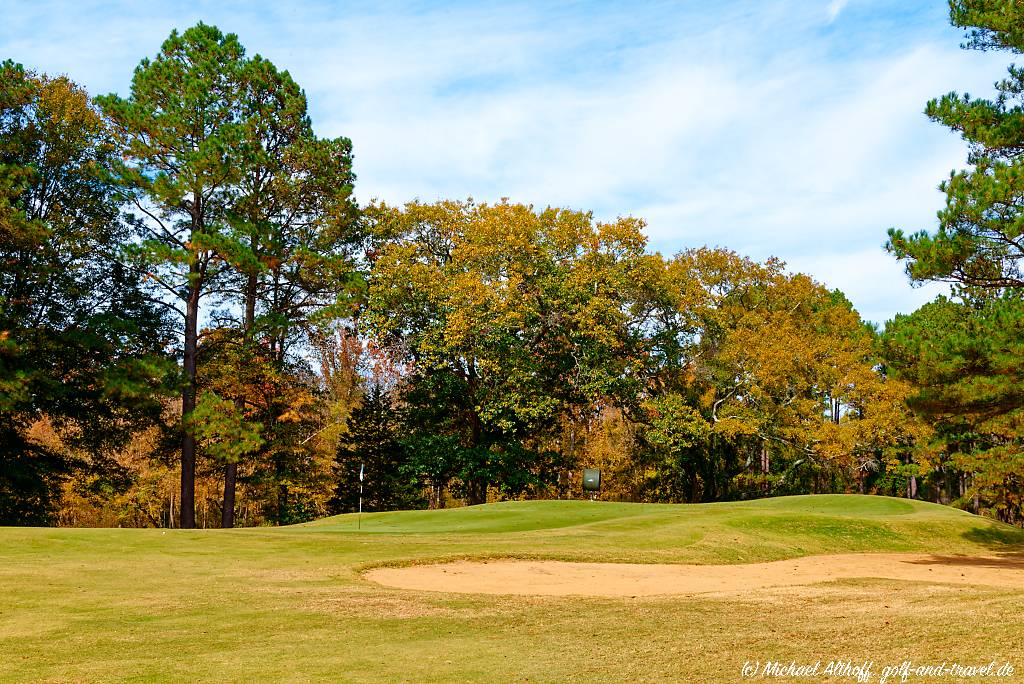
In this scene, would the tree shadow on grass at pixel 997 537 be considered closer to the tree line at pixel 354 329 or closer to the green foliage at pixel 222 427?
the tree line at pixel 354 329

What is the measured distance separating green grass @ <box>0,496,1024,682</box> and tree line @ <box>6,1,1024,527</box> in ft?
25.9

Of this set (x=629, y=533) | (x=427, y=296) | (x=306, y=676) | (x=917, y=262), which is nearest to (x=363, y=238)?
(x=427, y=296)

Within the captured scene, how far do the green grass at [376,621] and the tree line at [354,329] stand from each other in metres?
7.89

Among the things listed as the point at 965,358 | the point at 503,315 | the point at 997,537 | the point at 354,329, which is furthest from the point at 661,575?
the point at 354,329

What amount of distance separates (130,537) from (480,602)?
1041cm

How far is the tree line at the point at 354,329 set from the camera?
27.7m

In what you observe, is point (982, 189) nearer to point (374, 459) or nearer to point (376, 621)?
point (376, 621)

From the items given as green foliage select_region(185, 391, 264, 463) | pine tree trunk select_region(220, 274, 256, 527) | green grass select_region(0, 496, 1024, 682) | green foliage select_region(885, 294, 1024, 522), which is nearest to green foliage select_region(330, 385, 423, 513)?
pine tree trunk select_region(220, 274, 256, 527)

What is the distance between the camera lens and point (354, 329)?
39.4 m

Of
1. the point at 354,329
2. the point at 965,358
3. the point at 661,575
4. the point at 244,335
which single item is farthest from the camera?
the point at 354,329

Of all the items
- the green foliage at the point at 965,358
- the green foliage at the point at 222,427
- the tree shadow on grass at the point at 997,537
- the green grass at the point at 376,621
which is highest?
the green foliage at the point at 965,358

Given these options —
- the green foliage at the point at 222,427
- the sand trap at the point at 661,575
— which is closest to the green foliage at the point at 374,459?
the green foliage at the point at 222,427

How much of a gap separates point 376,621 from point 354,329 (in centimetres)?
Answer: 3110

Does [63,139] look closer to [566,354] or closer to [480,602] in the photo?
[566,354]
